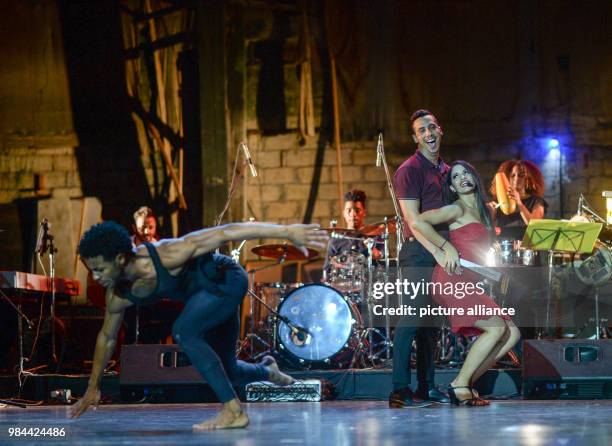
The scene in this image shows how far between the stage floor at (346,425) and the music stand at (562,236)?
1424 millimetres

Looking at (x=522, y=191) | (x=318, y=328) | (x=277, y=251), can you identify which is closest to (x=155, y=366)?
(x=318, y=328)

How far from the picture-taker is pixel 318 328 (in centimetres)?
875

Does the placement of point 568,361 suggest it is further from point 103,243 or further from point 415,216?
point 103,243

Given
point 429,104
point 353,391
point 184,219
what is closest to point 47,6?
point 184,219

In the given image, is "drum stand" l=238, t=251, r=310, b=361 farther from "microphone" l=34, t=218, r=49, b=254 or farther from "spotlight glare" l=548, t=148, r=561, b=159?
"spotlight glare" l=548, t=148, r=561, b=159

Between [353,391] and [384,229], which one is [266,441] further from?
[384,229]

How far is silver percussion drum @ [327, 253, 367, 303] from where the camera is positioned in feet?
30.0

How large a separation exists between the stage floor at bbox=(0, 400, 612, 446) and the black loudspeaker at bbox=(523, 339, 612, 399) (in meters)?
0.29

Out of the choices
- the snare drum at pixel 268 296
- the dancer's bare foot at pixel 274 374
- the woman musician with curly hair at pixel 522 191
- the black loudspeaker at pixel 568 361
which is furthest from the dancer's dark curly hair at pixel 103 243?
the woman musician with curly hair at pixel 522 191

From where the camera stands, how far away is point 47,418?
6.18m

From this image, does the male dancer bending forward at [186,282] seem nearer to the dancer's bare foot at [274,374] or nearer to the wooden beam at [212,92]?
the dancer's bare foot at [274,374]

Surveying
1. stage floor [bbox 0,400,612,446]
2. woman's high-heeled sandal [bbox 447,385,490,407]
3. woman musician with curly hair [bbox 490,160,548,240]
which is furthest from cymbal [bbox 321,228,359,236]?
woman's high-heeled sandal [bbox 447,385,490,407]

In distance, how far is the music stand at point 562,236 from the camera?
7828mm

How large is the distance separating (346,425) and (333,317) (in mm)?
3425
